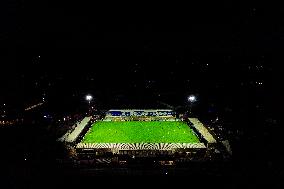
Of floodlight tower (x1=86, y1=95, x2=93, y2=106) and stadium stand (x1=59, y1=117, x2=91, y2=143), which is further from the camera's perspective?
floodlight tower (x1=86, y1=95, x2=93, y2=106)

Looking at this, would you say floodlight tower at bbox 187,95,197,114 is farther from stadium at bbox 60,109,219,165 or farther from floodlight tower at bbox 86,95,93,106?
floodlight tower at bbox 86,95,93,106

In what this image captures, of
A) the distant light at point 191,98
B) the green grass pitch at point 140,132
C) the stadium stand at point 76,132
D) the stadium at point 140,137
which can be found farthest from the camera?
the distant light at point 191,98

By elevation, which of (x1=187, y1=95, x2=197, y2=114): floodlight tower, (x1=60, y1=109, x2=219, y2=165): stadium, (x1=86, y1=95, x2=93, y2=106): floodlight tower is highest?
(x1=86, y1=95, x2=93, y2=106): floodlight tower

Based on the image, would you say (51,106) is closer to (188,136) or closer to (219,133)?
(188,136)

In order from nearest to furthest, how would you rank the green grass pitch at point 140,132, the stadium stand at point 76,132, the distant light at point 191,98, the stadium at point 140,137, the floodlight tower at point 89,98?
the stadium at point 140,137 → the stadium stand at point 76,132 → the green grass pitch at point 140,132 → the distant light at point 191,98 → the floodlight tower at point 89,98

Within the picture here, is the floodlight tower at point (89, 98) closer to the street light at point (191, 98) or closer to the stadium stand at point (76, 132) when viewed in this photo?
the stadium stand at point (76, 132)

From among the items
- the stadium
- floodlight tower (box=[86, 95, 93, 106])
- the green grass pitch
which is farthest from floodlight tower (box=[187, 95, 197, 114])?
floodlight tower (box=[86, 95, 93, 106])

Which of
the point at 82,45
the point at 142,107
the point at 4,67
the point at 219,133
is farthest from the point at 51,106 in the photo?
the point at 219,133

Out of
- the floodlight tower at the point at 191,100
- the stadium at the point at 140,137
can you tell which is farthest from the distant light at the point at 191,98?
the stadium at the point at 140,137
